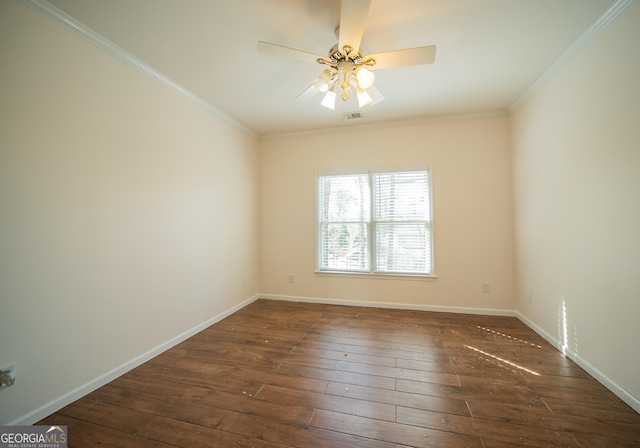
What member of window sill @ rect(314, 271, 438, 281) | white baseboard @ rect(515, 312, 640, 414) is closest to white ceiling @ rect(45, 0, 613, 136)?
window sill @ rect(314, 271, 438, 281)

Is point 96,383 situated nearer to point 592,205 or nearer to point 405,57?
point 405,57

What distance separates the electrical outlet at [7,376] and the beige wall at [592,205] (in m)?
3.89

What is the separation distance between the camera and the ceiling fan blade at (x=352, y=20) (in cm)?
142

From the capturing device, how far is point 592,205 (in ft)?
6.63

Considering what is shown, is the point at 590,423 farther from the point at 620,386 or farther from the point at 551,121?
the point at 551,121

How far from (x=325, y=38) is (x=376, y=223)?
8.02 ft

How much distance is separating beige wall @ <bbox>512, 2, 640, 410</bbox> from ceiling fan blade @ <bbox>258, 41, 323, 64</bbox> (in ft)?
6.96

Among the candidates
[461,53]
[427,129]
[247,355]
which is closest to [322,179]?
[427,129]

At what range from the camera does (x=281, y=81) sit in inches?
103

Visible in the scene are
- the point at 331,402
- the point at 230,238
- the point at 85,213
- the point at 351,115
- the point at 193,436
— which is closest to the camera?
the point at 193,436

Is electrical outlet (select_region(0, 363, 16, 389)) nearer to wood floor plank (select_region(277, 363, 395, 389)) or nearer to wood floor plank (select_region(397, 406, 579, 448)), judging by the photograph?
wood floor plank (select_region(277, 363, 395, 389))

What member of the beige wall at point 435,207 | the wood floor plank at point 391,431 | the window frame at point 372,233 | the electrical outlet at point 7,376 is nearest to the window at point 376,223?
the window frame at point 372,233

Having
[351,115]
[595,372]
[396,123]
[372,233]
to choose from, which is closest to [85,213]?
[351,115]

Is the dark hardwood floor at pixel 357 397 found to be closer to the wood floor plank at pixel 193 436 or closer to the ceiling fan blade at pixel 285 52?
the wood floor plank at pixel 193 436
